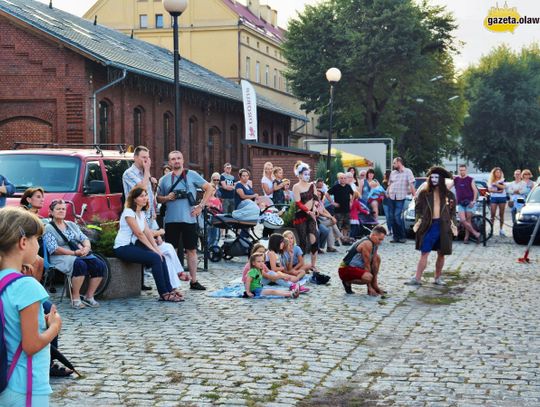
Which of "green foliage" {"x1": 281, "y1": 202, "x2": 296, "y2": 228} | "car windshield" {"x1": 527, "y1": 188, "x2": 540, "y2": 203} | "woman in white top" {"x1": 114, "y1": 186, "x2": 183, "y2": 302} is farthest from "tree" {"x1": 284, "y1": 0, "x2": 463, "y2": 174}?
"woman in white top" {"x1": 114, "y1": 186, "x2": 183, "y2": 302}

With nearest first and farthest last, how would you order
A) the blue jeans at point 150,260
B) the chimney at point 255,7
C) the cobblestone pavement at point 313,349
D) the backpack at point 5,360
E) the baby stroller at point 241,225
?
the backpack at point 5,360, the cobblestone pavement at point 313,349, the blue jeans at point 150,260, the baby stroller at point 241,225, the chimney at point 255,7

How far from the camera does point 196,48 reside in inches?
2744

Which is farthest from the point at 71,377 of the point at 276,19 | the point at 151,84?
the point at 276,19

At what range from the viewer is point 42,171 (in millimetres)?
14688

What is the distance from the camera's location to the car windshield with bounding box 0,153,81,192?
1440cm

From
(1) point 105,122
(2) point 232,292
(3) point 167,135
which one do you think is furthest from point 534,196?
(3) point 167,135

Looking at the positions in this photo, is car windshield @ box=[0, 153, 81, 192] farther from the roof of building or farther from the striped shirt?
the roof of building

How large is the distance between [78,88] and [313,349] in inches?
961

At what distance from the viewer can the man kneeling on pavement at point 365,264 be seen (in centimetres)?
1252

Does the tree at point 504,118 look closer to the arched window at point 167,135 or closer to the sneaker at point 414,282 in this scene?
the arched window at point 167,135

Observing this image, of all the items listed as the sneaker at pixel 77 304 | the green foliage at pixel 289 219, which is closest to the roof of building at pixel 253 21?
the green foliage at pixel 289 219

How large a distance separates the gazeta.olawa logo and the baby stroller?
64.2 ft

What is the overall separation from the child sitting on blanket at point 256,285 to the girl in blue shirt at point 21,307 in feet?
27.5

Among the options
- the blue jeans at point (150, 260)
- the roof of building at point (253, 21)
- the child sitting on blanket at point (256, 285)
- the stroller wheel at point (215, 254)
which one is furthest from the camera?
the roof of building at point (253, 21)
